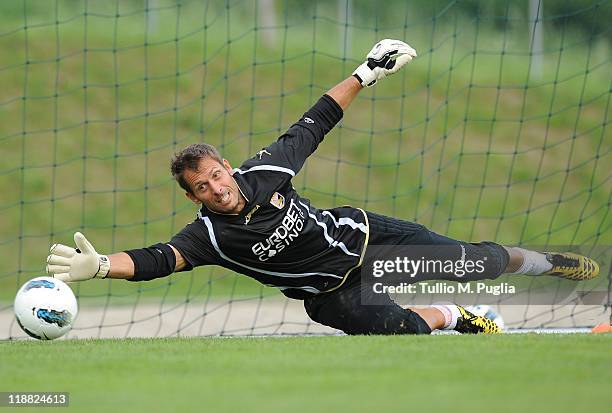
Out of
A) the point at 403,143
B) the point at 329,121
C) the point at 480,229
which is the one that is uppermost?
the point at 403,143

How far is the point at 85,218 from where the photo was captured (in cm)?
1798

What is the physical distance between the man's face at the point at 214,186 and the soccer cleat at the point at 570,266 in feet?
9.40

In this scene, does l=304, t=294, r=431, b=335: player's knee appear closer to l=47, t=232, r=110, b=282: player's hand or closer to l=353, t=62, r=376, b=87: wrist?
l=353, t=62, r=376, b=87: wrist

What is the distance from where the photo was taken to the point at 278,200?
8109 mm

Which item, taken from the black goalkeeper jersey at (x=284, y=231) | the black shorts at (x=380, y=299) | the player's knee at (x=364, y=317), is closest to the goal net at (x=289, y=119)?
the black shorts at (x=380, y=299)

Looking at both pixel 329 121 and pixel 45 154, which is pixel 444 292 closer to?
pixel 329 121

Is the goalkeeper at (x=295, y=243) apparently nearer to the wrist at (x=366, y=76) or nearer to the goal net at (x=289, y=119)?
the wrist at (x=366, y=76)

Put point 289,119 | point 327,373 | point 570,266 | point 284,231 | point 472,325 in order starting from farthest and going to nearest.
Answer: point 289,119
point 570,266
point 472,325
point 284,231
point 327,373

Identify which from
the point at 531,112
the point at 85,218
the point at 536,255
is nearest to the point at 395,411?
the point at 536,255

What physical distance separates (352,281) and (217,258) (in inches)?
43.5

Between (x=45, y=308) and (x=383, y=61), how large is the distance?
313 centimetres

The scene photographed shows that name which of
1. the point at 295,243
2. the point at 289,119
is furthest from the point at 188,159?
the point at 289,119

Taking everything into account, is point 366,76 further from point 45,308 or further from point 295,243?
point 45,308

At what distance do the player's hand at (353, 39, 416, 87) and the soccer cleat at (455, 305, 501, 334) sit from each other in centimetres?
191
